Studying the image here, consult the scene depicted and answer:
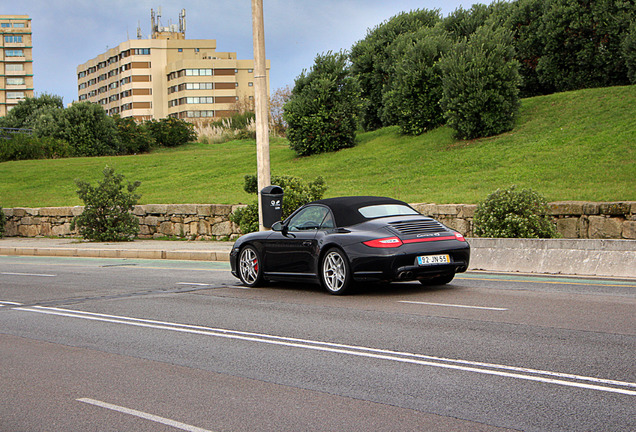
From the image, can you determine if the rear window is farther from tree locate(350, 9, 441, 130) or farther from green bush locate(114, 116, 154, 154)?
green bush locate(114, 116, 154, 154)

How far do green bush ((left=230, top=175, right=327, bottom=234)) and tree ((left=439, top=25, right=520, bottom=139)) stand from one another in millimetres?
11777

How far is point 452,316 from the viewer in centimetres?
859

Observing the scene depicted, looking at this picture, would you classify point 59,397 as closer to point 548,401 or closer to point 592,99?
point 548,401

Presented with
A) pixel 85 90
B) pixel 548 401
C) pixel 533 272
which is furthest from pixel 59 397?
pixel 85 90

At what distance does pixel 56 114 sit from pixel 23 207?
21.6 metres

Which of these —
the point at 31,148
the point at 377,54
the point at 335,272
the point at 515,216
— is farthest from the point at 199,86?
the point at 335,272

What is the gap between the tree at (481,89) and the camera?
99.5 feet

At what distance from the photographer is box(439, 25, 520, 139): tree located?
99.5ft

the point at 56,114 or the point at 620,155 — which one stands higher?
the point at 56,114

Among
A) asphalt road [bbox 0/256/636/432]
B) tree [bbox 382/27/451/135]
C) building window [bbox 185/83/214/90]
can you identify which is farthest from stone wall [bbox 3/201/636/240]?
building window [bbox 185/83/214/90]

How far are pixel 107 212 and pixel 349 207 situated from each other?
15.8 meters

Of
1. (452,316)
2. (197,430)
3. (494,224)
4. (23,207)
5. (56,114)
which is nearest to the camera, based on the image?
(197,430)

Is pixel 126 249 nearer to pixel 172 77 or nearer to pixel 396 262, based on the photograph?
pixel 396 262

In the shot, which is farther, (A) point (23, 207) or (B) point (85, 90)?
(B) point (85, 90)
